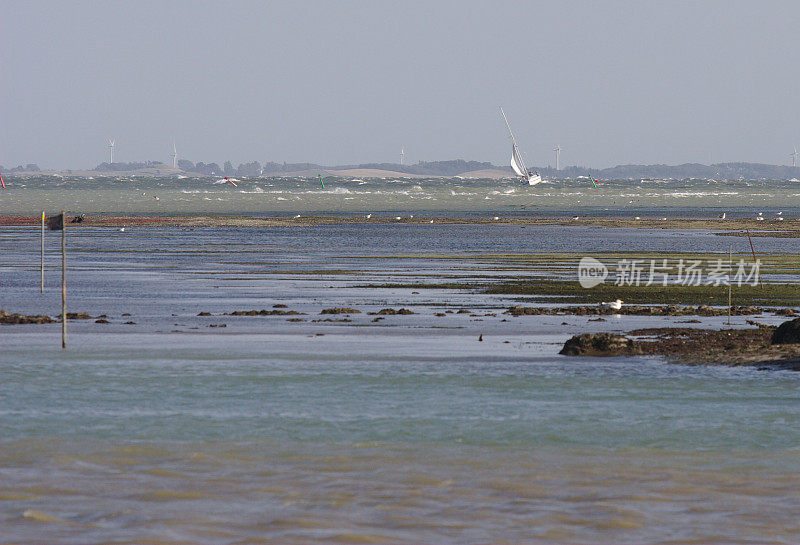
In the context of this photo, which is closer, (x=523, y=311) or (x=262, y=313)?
(x=262, y=313)

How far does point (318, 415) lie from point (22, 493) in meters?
5.97

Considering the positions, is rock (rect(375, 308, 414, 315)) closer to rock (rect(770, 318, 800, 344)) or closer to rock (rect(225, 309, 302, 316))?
rock (rect(225, 309, 302, 316))

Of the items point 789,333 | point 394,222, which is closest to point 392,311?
point 789,333

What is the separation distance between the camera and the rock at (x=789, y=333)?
2444cm

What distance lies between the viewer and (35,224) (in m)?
96.4

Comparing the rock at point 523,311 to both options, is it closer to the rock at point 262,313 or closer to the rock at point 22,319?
A: the rock at point 262,313

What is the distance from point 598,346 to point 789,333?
400 centimetres

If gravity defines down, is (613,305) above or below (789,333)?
below

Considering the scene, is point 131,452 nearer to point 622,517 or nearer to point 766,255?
point 622,517

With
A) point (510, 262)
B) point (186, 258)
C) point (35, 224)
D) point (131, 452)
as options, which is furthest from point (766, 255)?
point (35, 224)

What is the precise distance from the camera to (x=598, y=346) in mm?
24562

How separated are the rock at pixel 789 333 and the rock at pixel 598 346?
116 inches

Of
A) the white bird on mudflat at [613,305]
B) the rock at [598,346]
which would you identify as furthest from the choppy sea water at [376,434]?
the white bird on mudflat at [613,305]

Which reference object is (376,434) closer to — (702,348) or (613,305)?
(702,348)
